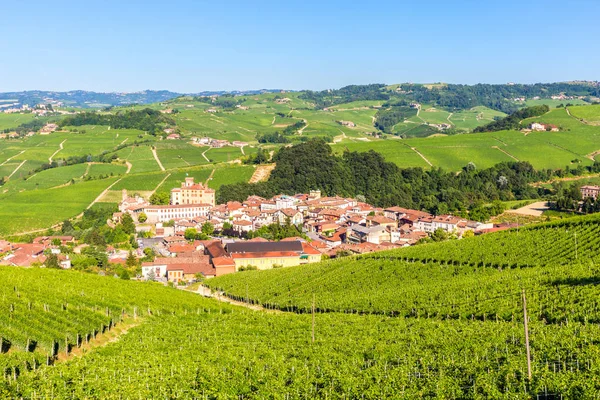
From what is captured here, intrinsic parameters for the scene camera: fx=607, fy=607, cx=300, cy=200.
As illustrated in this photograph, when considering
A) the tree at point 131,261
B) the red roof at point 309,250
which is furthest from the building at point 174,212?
the red roof at point 309,250

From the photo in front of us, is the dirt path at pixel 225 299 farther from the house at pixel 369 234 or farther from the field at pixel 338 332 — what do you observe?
the house at pixel 369 234

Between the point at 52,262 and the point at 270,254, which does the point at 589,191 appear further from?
the point at 52,262

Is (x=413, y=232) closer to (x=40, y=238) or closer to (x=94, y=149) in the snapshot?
(x=40, y=238)

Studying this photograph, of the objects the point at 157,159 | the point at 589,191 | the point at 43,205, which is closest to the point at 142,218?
the point at 43,205

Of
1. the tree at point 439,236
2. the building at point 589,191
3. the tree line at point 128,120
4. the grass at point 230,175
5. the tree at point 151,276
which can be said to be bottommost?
the tree at point 151,276

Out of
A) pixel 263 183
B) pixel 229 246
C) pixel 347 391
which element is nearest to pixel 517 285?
pixel 347 391

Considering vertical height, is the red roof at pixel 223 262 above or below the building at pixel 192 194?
below
